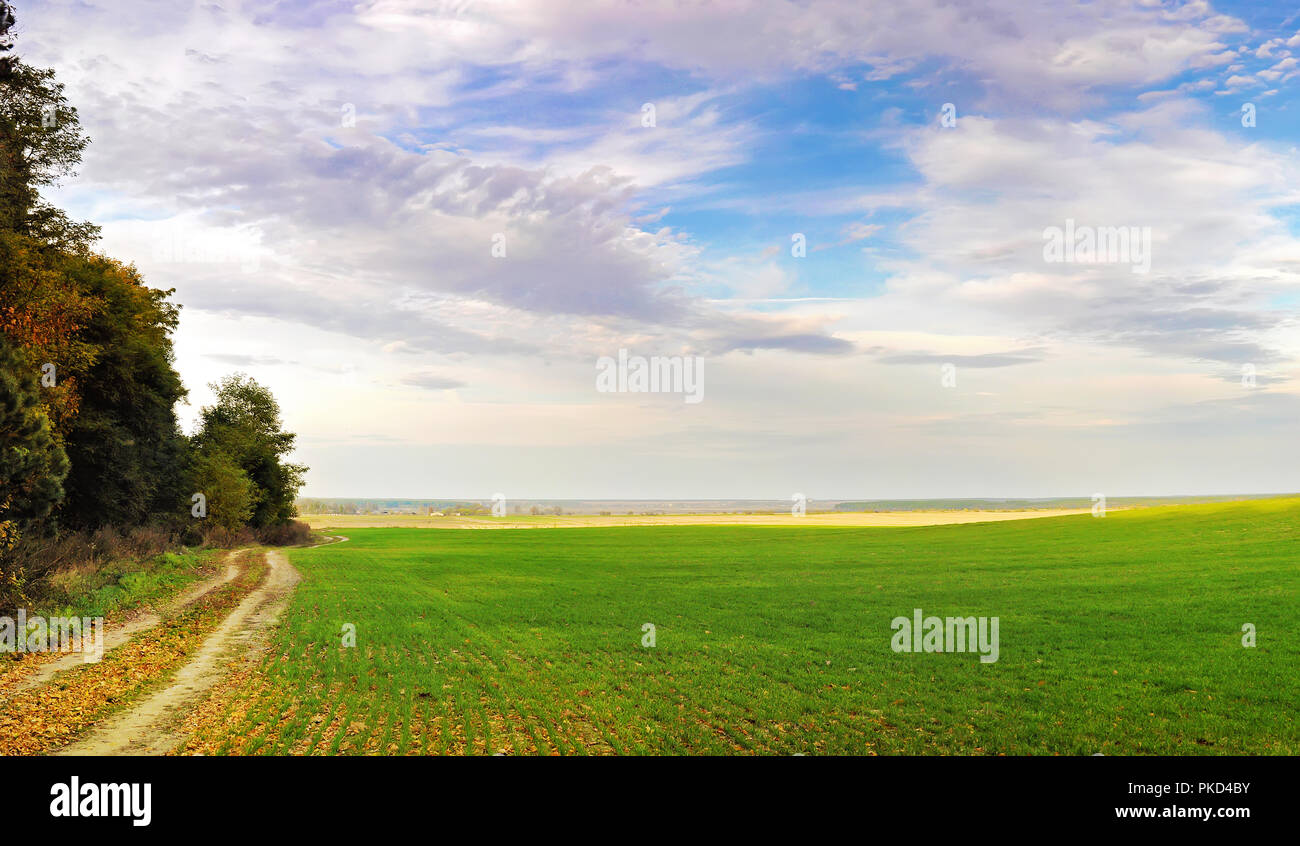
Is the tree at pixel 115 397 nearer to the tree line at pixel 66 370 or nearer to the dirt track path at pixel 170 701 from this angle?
the tree line at pixel 66 370

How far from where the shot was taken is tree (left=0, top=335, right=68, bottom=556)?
23406 millimetres

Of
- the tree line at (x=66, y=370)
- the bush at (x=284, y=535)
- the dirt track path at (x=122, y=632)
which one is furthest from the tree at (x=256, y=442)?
the dirt track path at (x=122, y=632)

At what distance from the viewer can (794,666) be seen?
19672 mm

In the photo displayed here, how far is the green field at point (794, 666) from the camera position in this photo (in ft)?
43.4

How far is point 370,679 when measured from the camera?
18047 mm

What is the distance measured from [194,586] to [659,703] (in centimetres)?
3352

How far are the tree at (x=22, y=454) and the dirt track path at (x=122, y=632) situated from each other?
4.16 metres

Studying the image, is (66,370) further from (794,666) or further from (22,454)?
(794,666)

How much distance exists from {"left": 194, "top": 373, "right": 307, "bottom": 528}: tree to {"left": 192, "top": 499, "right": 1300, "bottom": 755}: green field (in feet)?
177

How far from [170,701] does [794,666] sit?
14.0 metres

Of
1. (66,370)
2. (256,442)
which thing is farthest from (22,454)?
(256,442)
